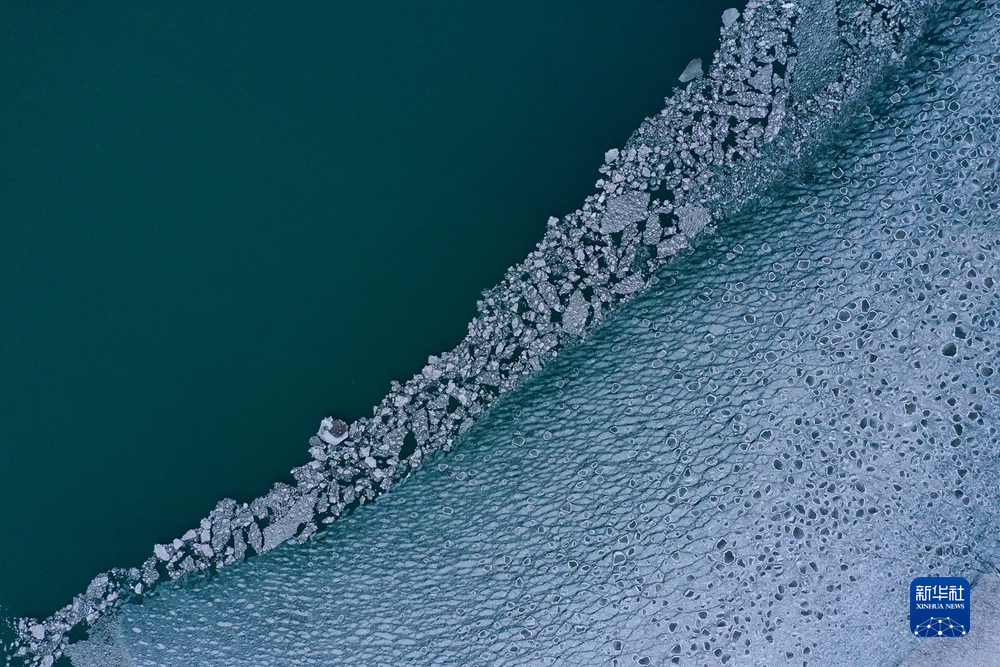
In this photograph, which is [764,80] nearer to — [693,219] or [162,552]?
[693,219]

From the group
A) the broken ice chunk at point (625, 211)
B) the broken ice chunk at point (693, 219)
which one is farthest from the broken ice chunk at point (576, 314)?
the broken ice chunk at point (693, 219)

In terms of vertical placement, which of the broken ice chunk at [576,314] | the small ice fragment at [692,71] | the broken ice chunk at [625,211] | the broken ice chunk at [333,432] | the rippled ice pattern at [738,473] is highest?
the small ice fragment at [692,71]

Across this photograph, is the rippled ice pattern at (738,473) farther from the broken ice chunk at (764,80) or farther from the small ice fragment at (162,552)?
the broken ice chunk at (764,80)

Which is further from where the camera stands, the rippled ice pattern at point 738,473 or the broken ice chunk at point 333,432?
the broken ice chunk at point 333,432

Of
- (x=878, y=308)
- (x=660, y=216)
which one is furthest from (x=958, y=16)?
(x=660, y=216)

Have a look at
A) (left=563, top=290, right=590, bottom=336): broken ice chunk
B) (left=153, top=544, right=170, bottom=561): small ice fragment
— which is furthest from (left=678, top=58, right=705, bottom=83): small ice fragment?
(left=153, top=544, right=170, bottom=561): small ice fragment

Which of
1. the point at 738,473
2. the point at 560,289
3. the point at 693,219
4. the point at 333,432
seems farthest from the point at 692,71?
the point at 333,432

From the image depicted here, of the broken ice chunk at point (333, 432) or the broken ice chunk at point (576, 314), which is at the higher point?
the broken ice chunk at point (576, 314)

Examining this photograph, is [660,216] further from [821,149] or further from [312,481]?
[312,481]
